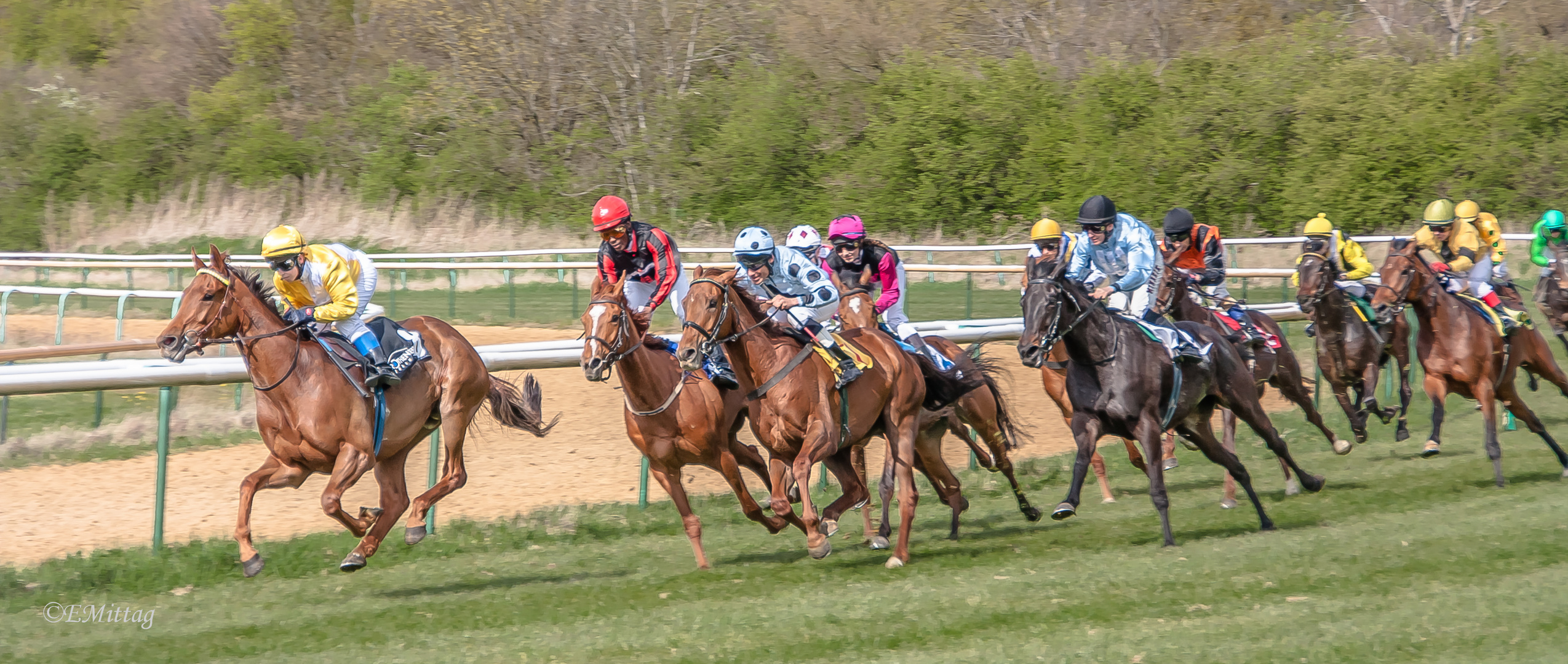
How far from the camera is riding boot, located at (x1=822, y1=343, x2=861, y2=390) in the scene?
7.73 m

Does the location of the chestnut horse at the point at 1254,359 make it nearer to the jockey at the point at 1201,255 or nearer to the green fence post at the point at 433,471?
the jockey at the point at 1201,255

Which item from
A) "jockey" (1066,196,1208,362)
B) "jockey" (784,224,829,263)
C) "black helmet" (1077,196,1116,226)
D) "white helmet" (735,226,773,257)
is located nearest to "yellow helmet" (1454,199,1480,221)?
"jockey" (1066,196,1208,362)

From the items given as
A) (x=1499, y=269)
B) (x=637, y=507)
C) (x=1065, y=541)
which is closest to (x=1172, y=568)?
(x=1065, y=541)

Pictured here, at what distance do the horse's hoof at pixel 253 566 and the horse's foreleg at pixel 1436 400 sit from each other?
765 centimetres

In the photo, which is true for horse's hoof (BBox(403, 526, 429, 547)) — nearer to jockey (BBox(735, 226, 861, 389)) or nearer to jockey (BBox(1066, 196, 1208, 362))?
jockey (BBox(735, 226, 861, 389))

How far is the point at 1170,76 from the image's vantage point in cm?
2600

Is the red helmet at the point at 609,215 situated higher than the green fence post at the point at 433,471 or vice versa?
the red helmet at the point at 609,215

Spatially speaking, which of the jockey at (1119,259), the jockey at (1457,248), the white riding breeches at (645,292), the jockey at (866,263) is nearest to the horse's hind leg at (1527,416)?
the jockey at (1457,248)

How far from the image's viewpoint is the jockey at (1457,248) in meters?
11.2

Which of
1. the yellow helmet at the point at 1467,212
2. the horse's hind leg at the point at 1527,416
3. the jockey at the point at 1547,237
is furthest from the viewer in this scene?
the jockey at the point at 1547,237

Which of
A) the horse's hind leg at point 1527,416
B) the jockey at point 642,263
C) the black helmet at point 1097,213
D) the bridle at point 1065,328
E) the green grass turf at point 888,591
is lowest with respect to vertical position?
the green grass turf at point 888,591

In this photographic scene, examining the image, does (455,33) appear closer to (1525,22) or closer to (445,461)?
(1525,22)

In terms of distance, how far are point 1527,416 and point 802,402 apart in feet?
18.0

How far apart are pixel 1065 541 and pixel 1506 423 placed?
22.8 feet
